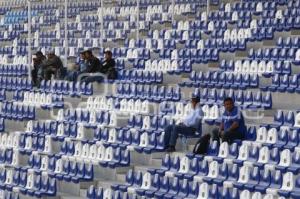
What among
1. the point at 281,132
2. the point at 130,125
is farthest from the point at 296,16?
the point at 281,132

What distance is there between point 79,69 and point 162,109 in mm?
3739

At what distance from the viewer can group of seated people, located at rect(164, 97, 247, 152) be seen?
13898 mm

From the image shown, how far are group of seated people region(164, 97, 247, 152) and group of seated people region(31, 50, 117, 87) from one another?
4.34m

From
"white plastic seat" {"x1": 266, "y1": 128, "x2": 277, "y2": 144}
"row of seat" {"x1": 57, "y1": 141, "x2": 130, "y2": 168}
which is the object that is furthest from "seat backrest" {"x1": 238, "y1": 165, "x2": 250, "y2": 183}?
"row of seat" {"x1": 57, "y1": 141, "x2": 130, "y2": 168}

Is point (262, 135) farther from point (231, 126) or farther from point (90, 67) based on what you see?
point (90, 67)

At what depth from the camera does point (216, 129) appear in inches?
561

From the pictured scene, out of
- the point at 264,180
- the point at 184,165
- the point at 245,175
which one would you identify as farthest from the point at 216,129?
the point at 264,180

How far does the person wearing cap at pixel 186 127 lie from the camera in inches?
569

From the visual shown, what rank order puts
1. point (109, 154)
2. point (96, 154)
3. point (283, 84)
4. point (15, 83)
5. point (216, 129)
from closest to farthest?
point (216, 129) → point (109, 154) → point (96, 154) → point (283, 84) → point (15, 83)

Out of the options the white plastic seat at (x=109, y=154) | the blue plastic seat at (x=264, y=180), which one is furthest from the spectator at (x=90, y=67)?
the blue plastic seat at (x=264, y=180)

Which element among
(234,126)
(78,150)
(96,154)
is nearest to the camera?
(234,126)

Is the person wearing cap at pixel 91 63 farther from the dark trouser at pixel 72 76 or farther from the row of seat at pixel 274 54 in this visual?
the row of seat at pixel 274 54

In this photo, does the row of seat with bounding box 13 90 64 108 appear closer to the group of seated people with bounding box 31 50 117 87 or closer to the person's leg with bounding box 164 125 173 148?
the group of seated people with bounding box 31 50 117 87

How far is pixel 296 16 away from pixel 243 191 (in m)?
8.35
